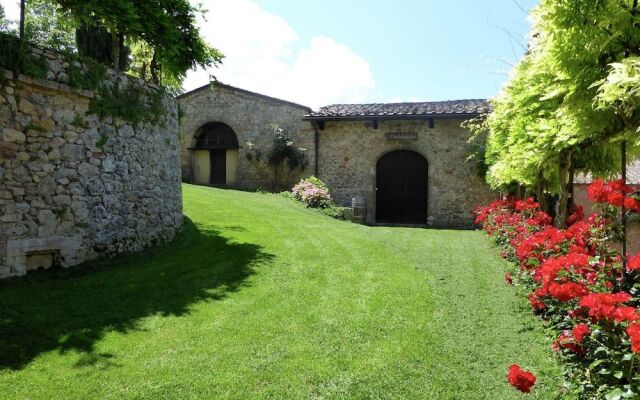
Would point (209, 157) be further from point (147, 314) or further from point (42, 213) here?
point (147, 314)

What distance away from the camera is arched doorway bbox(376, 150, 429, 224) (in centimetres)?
1636

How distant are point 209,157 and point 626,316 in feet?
60.3

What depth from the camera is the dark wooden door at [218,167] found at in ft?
63.0

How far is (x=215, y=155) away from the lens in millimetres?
19297

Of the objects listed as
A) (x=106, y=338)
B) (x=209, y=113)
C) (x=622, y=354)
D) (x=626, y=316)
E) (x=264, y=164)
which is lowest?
(x=106, y=338)

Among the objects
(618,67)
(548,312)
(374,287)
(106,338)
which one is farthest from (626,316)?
(106,338)

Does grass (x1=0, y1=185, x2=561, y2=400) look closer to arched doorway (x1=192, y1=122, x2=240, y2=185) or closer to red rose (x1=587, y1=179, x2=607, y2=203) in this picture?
red rose (x1=587, y1=179, x2=607, y2=203)

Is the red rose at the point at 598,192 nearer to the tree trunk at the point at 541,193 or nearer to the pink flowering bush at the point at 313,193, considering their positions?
the tree trunk at the point at 541,193

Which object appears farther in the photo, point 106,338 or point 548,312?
point 548,312

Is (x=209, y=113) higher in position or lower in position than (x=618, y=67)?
higher

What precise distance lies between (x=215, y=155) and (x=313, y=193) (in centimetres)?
624

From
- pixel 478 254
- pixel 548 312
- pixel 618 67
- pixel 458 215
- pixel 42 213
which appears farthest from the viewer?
pixel 458 215

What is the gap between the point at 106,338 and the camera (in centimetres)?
461

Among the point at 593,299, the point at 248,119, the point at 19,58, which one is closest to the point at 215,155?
the point at 248,119
